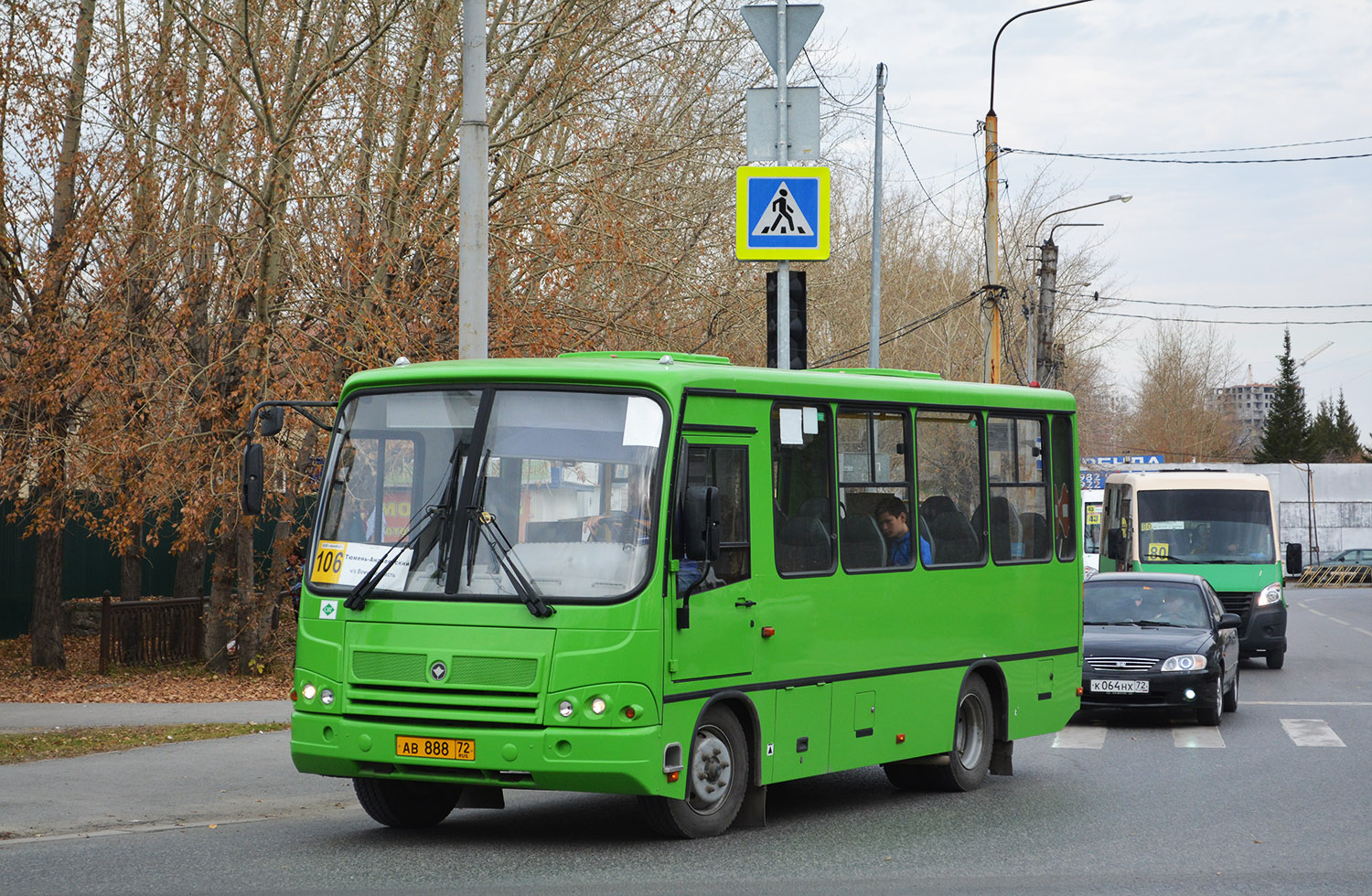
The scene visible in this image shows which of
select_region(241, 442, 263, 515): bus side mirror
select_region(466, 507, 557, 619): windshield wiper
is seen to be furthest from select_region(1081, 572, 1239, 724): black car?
select_region(241, 442, 263, 515): bus side mirror

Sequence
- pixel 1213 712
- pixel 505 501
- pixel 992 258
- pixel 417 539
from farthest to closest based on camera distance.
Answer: pixel 992 258
pixel 1213 712
pixel 417 539
pixel 505 501

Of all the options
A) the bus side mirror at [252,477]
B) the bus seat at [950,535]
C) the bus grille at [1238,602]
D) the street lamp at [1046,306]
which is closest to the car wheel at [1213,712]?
the bus seat at [950,535]

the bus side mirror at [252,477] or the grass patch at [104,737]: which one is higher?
the bus side mirror at [252,477]

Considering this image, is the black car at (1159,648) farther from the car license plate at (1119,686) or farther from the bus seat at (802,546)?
the bus seat at (802,546)

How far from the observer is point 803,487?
1024 cm

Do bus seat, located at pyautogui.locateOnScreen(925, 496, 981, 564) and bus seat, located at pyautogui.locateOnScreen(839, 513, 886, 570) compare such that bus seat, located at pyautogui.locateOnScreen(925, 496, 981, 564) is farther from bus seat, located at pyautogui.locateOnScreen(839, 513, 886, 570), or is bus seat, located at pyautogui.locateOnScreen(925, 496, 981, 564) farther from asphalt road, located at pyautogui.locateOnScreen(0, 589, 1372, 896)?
asphalt road, located at pyautogui.locateOnScreen(0, 589, 1372, 896)

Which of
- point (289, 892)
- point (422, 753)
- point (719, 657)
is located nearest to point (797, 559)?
point (719, 657)

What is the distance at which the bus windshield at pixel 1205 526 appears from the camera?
24.0m

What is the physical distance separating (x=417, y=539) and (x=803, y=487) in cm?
241

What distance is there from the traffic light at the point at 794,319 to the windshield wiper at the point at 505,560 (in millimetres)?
5926

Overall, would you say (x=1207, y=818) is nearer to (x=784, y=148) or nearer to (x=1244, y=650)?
(x=784, y=148)

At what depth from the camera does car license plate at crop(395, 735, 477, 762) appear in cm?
867

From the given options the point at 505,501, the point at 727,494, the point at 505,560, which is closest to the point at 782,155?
the point at 727,494

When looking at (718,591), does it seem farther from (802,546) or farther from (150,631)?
(150,631)
